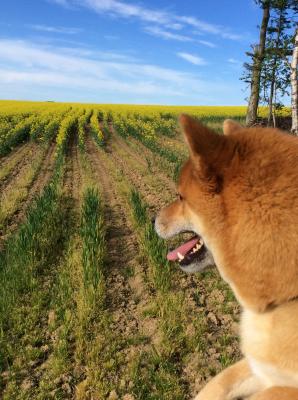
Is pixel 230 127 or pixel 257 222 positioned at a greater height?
pixel 230 127

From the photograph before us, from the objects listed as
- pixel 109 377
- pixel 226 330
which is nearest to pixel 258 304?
pixel 109 377

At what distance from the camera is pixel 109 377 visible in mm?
3299

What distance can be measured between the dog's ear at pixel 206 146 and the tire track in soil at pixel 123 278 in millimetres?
2349

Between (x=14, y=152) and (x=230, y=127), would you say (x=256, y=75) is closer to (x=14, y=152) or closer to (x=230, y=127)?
(x=14, y=152)

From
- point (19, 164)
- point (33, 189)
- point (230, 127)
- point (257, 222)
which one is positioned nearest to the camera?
point (257, 222)

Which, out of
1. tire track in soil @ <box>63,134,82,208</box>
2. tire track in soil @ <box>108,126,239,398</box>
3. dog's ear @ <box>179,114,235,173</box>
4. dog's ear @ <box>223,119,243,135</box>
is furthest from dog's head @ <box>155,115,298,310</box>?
tire track in soil @ <box>63,134,82,208</box>

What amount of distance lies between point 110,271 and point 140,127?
21.2 metres

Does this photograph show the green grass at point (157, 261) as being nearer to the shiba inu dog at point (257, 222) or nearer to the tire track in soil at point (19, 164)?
the shiba inu dog at point (257, 222)

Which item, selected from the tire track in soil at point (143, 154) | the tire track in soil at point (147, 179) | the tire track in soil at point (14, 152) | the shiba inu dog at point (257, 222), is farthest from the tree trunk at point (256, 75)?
the shiba inu dog at point (257, 222)

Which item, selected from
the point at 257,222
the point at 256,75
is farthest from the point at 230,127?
the point at 256,75

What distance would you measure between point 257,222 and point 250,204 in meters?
0.08

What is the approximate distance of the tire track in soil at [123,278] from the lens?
411 cm

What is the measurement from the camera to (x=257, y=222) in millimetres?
1679

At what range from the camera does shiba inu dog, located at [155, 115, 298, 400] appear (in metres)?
1.65
